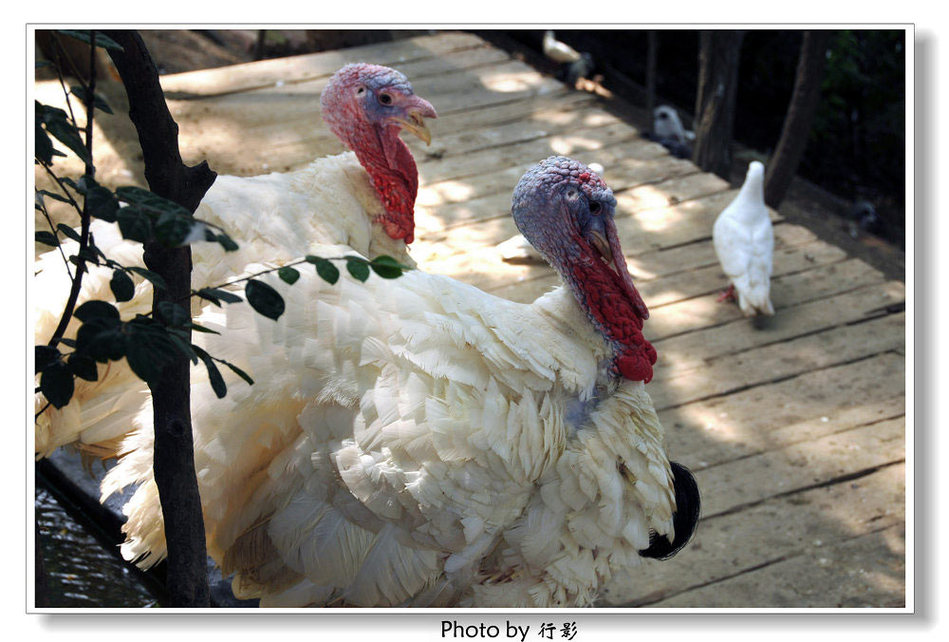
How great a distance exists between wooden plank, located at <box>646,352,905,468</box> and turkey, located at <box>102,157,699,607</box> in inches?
44.7

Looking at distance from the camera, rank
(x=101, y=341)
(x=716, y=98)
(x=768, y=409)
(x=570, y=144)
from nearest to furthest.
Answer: (x=101, y=341) < (x=768, y=409) < (x=570, y=144) < (x=716, y=98)

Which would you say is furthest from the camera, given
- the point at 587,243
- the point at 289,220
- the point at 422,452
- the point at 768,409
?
the point at 768,409

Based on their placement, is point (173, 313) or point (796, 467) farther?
point (796, 467)

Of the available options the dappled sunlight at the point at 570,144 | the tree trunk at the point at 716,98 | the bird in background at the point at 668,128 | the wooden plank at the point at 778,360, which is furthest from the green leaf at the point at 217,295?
the bird in background at the point at 668,128

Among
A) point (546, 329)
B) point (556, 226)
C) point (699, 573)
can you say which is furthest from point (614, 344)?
point (699, 573)

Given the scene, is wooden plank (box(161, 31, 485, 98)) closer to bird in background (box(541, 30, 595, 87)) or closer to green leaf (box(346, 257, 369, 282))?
bird in background (box(541, 30, 595, 87))

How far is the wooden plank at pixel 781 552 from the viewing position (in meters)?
2.91

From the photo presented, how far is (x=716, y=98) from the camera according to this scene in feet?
18.5

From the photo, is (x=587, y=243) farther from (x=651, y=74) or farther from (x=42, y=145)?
(x=651, y=74)

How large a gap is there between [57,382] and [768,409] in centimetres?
287

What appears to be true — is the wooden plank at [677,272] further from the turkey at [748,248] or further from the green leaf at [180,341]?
the green leaf at [180,341]

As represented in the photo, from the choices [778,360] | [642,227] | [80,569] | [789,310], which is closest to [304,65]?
[642,227]
